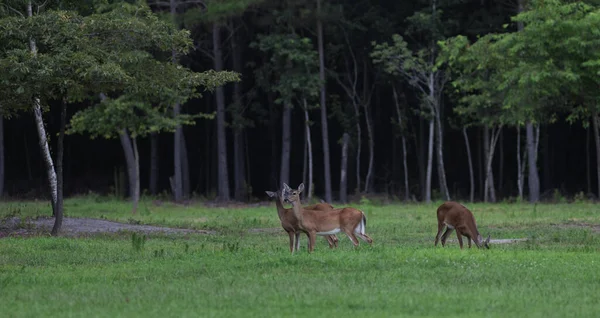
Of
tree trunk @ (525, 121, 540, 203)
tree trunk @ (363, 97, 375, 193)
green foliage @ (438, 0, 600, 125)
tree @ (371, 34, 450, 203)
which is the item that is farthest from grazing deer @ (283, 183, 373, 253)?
tree trunk @ (363, 97, 375, 193)

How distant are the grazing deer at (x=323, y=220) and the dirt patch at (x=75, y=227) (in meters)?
7.61

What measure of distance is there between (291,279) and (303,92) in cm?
3153

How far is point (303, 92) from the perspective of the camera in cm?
4622

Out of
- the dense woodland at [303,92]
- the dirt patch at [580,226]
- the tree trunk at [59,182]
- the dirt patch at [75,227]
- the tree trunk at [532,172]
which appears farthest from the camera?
the tree trunk at [532,172]

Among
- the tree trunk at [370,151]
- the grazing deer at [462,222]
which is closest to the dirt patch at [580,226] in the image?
the grazing deer at [462,222]

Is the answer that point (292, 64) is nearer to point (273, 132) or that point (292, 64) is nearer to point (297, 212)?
point (273, 132)

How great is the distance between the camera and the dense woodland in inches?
924

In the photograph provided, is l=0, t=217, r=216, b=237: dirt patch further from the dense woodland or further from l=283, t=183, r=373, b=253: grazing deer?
l=283, t=183, r=373, b=253: grazing deer

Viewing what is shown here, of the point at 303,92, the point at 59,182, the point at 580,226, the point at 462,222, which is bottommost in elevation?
the point at 580,226

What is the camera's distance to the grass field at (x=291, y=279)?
41.4ft

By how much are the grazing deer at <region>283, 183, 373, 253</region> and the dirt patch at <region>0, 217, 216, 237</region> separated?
25.0 feet

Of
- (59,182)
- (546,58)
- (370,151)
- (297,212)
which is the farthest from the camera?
(370,151)

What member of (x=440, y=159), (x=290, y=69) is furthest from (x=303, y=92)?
(x=440, y=159)

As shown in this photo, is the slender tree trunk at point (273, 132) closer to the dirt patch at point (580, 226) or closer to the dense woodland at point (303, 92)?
the dense woodland at point (303, 92)
